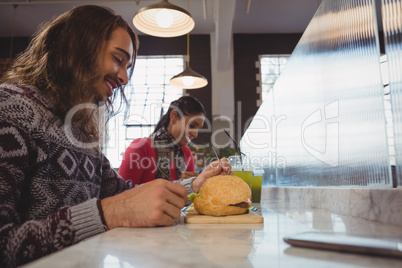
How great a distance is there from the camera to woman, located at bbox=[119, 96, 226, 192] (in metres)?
2.52

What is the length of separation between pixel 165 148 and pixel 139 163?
1.05 feet

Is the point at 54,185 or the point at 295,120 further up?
the point at 295,120

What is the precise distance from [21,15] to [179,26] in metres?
5.31

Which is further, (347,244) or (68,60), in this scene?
(68,60)

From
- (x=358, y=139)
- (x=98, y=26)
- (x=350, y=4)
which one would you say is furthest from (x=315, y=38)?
(x=98, y=26)

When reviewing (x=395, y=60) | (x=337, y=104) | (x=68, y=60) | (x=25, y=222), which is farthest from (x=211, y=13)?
(x=25, y=222)

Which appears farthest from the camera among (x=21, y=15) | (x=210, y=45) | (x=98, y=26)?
(x=210, y=45)

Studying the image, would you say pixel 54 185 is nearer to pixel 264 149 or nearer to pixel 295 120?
pixel 295 120

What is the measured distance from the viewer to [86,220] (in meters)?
0.73

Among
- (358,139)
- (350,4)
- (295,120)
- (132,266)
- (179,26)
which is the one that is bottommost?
(132,266)

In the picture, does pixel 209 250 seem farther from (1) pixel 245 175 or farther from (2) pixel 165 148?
(2) pixel 165 148

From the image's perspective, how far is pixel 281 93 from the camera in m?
1.96

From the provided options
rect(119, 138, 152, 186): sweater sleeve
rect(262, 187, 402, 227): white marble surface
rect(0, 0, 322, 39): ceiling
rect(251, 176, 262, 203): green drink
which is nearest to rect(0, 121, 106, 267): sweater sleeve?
rect(262, 187, 402, 227): white marble surface

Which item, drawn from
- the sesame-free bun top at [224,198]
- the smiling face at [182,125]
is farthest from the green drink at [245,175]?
the smiling face at [182,125]
